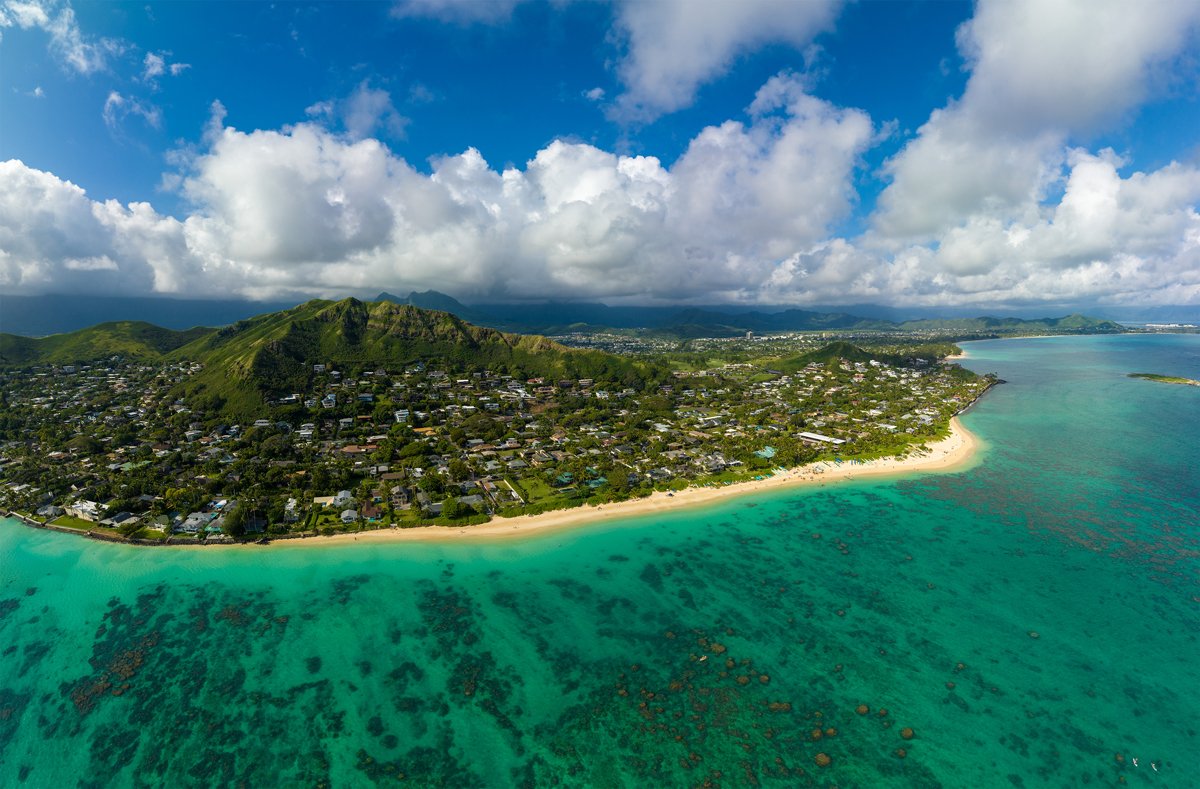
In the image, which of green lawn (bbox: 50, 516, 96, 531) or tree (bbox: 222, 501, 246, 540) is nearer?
tree (bbox: 222, 501, 246, 540)

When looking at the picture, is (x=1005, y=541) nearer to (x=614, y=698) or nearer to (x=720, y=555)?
(x=720, y=555)

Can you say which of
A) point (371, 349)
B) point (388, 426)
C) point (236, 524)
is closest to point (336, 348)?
point (371, 349)

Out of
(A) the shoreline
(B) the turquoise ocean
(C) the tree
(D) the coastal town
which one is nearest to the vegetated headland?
(C) the tree

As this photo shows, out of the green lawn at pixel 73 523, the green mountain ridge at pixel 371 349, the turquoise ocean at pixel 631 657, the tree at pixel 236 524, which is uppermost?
the green mountain ridge at pixel 371 349

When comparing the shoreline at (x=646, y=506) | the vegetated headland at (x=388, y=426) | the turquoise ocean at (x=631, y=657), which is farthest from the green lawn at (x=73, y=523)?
the turquoise ocean at (x=631, y=657)

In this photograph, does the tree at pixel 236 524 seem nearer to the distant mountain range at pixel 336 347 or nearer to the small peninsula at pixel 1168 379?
the distant mountain range at pixel 336 347

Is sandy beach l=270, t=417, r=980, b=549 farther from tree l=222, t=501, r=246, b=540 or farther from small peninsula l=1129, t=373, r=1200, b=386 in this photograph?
small peninsula l=1129, t=373, r=1200, b=386

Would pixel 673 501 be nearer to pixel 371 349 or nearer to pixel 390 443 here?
pixel 390 443
